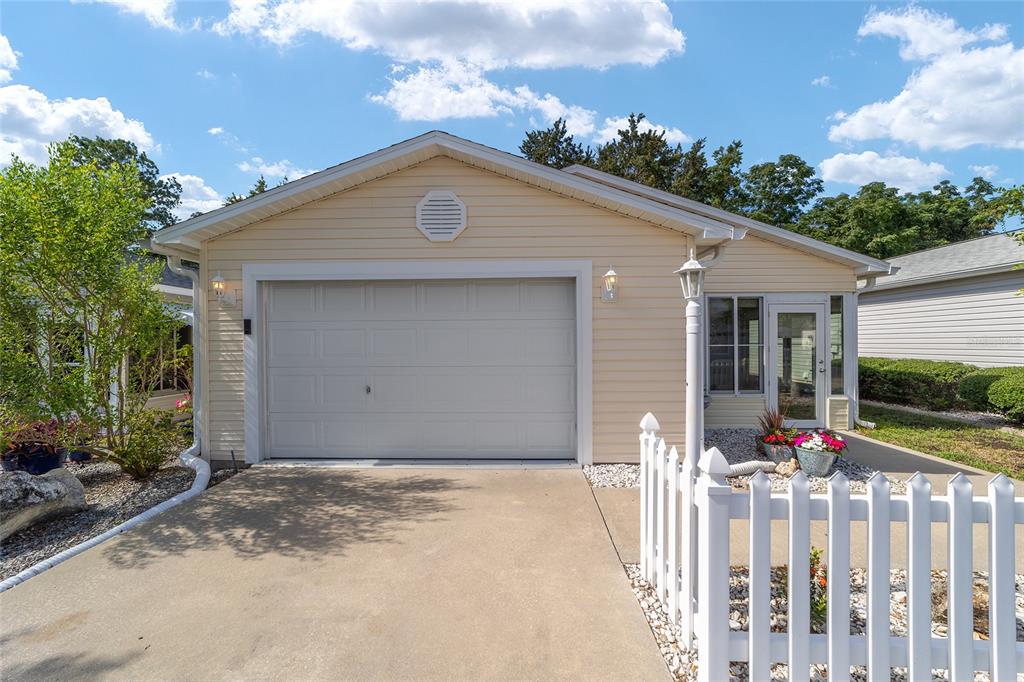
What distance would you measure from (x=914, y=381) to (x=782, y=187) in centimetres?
2107

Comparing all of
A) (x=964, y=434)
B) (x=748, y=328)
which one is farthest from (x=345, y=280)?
(x=964, y=434)

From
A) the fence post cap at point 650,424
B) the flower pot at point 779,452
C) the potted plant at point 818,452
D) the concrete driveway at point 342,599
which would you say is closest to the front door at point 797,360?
the flower pot at point 779,452

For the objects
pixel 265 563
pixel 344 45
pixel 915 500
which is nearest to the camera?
pixel 915 500

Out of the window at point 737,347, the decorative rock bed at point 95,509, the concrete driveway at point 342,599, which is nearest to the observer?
the concrete driveway at point 342,599

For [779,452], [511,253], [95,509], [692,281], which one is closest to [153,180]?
[95,509]

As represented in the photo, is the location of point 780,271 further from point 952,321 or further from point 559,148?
point 559,148

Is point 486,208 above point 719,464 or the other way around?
above

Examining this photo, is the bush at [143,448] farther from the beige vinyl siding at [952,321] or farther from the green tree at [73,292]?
the beige vinyl siding at [952,321]

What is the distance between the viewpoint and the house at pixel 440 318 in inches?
218

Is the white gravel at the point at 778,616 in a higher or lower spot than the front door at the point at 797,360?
lower

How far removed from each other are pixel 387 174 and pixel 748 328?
22.0ft

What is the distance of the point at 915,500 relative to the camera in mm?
1897

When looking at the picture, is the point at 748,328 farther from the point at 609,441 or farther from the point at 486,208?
the point at 486,208

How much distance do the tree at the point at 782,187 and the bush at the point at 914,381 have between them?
59.3ft
